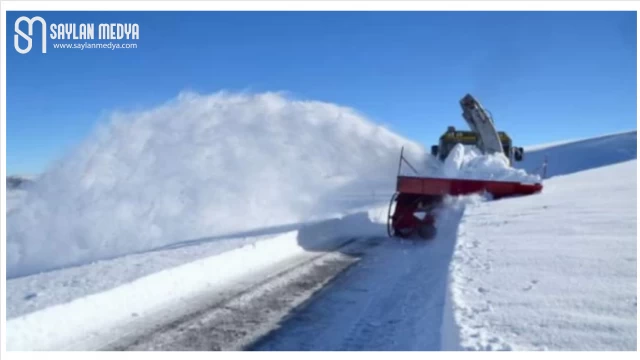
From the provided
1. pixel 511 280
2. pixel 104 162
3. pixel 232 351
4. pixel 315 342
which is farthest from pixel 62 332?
pixel 104 162

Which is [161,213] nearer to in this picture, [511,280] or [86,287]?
[86,287]

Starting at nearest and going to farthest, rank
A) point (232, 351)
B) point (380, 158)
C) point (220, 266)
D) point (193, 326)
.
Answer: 1. point (232, 351)
2. point (193, 326)
3. point (220, 266)
4. point (380, 158)

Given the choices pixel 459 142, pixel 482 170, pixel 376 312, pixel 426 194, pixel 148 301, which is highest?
pixel 459 142

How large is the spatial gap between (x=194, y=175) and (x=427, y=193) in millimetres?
4853

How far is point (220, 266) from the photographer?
7297 millimetres

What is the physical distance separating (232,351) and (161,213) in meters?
7.10

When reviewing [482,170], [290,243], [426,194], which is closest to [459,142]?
[482,170]

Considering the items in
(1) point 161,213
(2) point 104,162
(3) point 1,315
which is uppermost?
(2) point 104,162

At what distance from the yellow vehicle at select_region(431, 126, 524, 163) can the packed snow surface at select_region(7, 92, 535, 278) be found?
0.36 metres

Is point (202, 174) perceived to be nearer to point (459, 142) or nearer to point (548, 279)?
point (459, 142)

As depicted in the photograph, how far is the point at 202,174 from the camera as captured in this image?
39.8 ft

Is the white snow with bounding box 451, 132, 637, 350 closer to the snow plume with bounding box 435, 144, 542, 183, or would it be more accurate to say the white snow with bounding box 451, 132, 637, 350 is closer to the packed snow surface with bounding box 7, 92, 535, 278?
the snow plume with bounding box 435, 144, 542, 183

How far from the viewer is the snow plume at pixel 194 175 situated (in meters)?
10.6

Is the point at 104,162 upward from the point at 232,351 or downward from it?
upward
